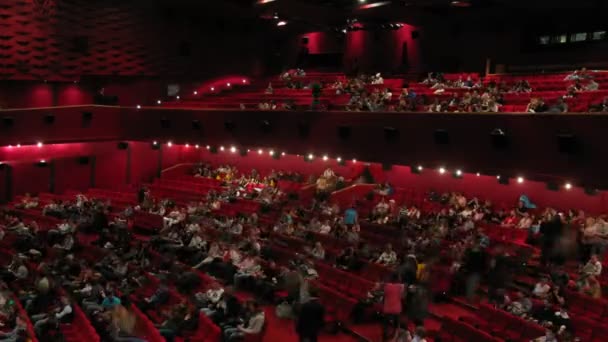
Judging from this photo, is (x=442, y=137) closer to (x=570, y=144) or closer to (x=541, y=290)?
(x=570, y=144)

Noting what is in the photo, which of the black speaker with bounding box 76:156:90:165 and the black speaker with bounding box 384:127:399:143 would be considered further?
the black speaker with bounding box 76:156:90:165

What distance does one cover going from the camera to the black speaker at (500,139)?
923 centimetres

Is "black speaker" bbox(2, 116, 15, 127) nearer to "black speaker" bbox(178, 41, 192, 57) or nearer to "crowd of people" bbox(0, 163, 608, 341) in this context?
"crowd of people" bbox(0, 163, 608, 341)

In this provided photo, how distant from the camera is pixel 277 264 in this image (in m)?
10.5

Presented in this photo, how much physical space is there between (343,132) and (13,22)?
997 centimetres

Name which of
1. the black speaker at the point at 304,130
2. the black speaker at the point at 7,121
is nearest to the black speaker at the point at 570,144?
the black speaker at the point at 304,130

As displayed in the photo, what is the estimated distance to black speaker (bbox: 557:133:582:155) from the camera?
834 cm

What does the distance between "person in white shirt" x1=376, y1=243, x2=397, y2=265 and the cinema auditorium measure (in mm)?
84

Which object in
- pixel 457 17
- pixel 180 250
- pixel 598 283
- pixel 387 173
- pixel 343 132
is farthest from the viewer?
pixel 457 17

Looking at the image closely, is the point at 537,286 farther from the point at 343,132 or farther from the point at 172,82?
the point at 172,82

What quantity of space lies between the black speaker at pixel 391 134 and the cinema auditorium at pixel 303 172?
2.1 inches

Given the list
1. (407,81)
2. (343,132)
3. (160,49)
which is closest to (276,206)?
(343,132)

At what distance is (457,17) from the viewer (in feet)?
56.9

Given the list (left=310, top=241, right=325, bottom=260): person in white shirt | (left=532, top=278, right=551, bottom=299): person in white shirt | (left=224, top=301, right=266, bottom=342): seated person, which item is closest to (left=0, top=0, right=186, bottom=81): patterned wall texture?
(left=310, top=241, right=325, bottom=260): person in white shirt
